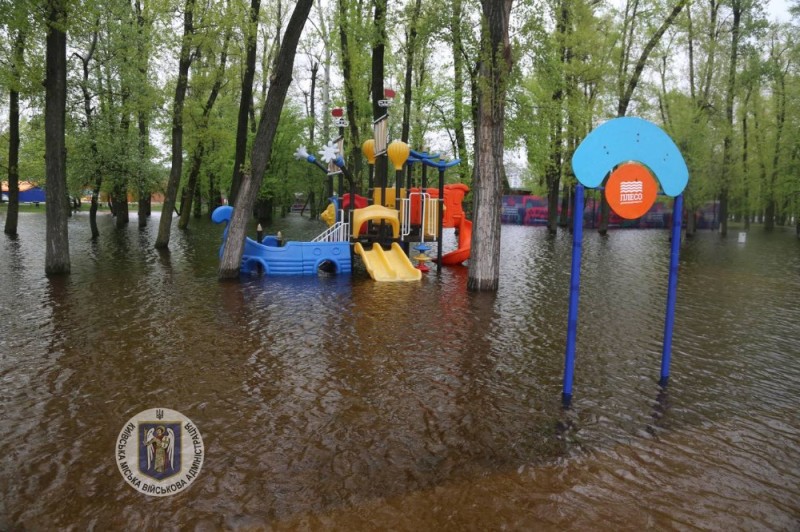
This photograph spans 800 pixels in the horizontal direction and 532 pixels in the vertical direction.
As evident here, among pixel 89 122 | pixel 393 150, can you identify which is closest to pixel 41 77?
pixel 393 150

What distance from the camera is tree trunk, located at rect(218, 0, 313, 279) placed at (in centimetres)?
1047

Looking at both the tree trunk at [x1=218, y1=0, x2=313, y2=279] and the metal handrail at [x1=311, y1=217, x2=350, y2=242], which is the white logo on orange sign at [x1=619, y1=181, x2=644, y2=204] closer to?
the tree trunk at [x1=218, y1=0, x2=313, y2=279]

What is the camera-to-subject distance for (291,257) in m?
12.5

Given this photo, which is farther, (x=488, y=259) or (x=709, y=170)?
(x=709, y=170)

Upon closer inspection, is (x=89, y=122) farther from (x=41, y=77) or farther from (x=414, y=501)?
(x=414, y=501)

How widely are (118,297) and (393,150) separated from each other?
688 cm

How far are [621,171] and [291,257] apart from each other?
29.6ft

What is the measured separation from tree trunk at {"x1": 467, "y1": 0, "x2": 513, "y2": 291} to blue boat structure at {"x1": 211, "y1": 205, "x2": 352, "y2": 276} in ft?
11.7

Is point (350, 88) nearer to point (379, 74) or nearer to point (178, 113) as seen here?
point (379, 74)

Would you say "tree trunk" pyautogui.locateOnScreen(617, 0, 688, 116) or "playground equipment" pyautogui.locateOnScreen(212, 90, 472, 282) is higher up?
"tree trunk" pyautogui.locateOnScreen(617, 0, 688, 116)

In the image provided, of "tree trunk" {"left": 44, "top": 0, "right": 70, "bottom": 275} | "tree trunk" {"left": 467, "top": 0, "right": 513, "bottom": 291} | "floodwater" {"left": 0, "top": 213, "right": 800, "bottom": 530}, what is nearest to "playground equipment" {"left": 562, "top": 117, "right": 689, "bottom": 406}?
"floodwater" {"left": 0, "top": 213, "right": 800, "bottom": 530}

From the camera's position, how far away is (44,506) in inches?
121

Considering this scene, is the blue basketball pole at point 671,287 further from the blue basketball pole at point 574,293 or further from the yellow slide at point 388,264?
the yellow slide at point 388,264

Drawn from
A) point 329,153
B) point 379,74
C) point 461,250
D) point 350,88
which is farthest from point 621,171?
point 350,88
